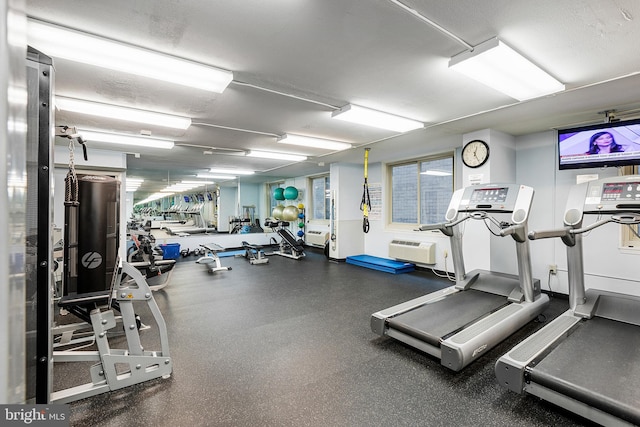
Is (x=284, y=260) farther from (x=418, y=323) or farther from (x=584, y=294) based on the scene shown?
(x=584, y=294)

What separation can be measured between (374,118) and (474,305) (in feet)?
8.00

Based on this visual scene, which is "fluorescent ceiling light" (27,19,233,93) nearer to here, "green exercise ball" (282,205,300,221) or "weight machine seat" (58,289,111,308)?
"weight machine seat" (58,289,111,308)

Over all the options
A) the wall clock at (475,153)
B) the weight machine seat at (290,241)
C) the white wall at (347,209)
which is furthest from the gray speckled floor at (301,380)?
the weight machine seat at (290,241)

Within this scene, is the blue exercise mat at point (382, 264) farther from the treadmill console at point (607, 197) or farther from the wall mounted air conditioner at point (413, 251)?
the treadmill console at point (607, 197)

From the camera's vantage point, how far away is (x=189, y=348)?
273 centimetres

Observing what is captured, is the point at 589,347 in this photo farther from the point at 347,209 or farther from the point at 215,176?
the point at 215,176

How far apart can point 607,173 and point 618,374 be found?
290cm

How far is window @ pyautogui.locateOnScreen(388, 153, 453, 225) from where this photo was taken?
555 cm

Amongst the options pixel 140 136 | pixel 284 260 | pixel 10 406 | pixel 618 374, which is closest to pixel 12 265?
pixel 10 406

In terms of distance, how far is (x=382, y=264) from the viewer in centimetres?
589

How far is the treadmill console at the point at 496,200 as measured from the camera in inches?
116

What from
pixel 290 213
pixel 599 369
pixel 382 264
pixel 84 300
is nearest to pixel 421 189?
pixel 382 264

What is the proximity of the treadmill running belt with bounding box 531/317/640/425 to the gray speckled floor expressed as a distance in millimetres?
265

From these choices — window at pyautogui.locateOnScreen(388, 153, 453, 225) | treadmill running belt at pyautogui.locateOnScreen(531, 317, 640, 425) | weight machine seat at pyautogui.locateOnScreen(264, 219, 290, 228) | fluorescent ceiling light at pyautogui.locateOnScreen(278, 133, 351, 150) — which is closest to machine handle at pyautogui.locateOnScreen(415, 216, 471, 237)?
treadmill running belt at pyautogui.locateOnScreen(531, 317, 640, 425)
